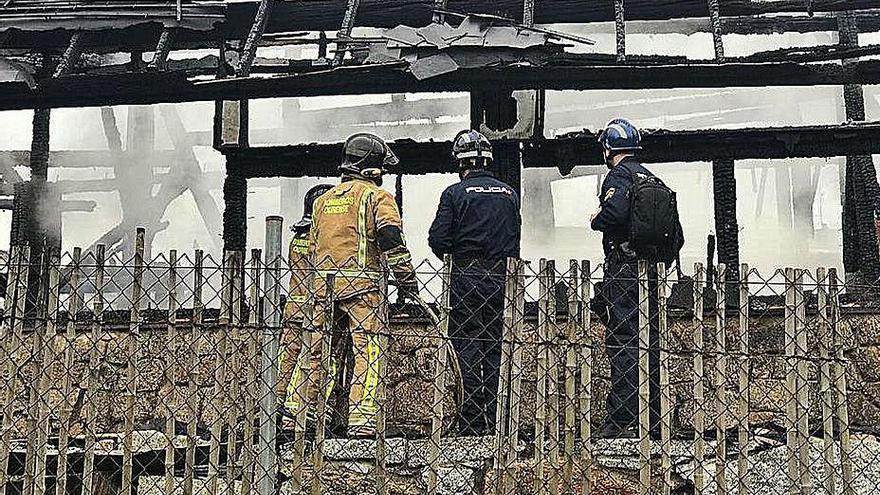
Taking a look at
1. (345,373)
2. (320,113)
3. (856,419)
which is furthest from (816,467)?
(320,113)

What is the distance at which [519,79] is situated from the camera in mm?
8203

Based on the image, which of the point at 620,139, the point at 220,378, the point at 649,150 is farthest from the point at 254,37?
the point at 220,378

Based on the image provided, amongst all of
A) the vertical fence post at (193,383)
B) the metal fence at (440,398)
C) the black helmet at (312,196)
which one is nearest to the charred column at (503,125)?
the black helmet at (312,196)

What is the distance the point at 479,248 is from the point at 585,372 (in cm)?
156

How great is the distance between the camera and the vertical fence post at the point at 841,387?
598 cm

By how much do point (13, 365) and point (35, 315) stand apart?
0.30 meters

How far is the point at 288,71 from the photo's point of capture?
8711 millimetres

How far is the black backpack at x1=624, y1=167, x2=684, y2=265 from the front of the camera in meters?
6.78

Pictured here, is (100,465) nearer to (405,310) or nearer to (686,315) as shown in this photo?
(405,310)

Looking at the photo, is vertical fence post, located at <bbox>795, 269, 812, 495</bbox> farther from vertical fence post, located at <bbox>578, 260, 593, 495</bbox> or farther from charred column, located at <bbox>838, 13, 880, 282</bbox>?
charred column, located at <bbox>838, 13, 880, 282</bbox>

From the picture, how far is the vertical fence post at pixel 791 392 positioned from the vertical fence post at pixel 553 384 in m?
1.24

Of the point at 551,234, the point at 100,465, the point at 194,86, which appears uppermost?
the point at 194,86

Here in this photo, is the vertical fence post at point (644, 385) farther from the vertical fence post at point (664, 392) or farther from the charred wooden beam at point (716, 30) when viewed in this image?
the charred wooden beam at point (716, 30)

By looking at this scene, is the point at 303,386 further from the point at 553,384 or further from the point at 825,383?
the point at 825,383
